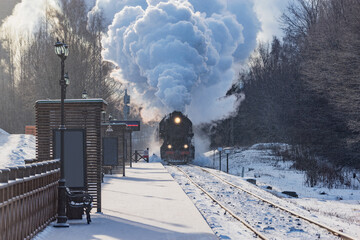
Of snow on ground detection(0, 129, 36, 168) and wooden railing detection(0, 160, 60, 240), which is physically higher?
snow on ground detection(0, 129, 36, 168)

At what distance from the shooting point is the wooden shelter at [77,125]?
46.7ft

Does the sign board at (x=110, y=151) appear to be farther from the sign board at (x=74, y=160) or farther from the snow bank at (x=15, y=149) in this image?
the sign board at (x=74, y=160)

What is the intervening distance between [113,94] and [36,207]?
50.2 meters

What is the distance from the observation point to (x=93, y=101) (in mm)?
14031

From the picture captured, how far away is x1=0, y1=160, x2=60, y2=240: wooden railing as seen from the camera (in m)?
8.29

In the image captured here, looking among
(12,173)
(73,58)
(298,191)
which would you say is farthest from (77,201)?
(73,58)

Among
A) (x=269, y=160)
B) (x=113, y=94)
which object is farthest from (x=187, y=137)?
(x=113, y=94)

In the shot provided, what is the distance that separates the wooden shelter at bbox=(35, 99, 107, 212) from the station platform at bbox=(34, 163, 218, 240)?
3.73ft

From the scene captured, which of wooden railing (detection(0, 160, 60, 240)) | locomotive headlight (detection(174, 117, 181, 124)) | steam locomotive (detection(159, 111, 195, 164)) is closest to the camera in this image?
wooden railing (detection(0, 160, 60, 240))

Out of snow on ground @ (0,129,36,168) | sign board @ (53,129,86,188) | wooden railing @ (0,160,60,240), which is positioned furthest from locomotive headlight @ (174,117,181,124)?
wooden railing @ (0,160,60,240)

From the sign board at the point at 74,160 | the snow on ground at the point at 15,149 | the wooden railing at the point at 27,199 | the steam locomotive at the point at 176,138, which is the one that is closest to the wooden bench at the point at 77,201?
the wooden railing at the point at 27,199

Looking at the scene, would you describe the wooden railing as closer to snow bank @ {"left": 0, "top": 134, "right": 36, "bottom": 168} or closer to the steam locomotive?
snow bank @ {"left": 0, "top": 134, "right": 36, "bottom": 168}

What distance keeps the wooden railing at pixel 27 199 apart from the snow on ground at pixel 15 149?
19145mm

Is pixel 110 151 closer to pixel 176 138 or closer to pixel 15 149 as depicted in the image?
pixel 176 138
